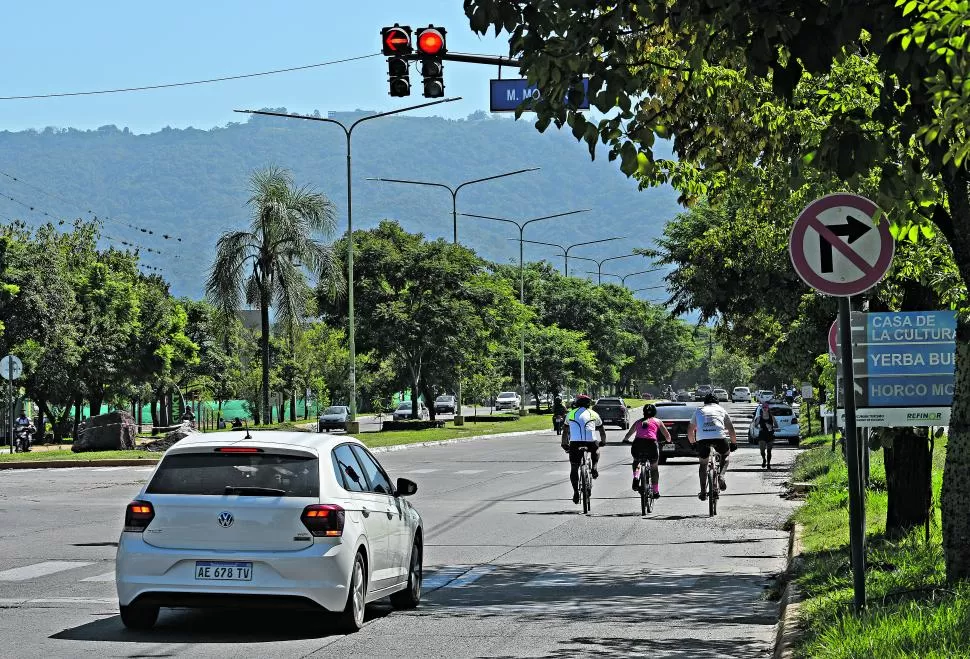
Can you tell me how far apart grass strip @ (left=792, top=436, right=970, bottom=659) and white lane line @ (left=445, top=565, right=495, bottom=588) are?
3.13 metres

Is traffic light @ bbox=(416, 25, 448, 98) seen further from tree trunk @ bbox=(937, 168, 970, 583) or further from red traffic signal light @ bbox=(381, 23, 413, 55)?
tree trunk @ bbox=(937, 168, 970, 583)

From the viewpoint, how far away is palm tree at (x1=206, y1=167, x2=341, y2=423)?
161 feet

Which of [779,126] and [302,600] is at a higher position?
[779,126]

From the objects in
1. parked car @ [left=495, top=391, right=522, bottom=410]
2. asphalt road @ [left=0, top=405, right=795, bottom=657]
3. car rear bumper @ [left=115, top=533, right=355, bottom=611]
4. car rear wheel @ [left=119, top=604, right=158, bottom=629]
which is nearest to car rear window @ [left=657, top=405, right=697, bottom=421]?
asphalt road @ [left=0, top=405, right=795, bottom=657]

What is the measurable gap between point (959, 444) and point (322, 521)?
14.8 ft

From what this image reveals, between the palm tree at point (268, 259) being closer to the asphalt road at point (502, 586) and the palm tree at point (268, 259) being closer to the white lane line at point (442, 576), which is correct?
the asphalt road at point (502, 586)

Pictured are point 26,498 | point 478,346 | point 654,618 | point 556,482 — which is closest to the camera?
point 654,618

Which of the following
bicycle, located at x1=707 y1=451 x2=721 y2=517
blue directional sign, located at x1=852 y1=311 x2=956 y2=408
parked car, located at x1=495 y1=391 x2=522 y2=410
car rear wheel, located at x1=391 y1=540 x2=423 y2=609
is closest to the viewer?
blue directional sign, located at x1=852 y1=311 x2=956 y2=408

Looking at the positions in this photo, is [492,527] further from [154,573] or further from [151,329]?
[151,329]

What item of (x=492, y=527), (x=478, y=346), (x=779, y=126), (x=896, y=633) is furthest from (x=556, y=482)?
(x=478, y=346)

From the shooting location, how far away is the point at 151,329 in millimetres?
68562

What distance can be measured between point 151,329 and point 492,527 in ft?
167

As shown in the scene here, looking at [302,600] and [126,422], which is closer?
[302,600]

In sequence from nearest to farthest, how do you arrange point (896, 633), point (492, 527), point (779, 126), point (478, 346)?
point (896, 633) → point (779, 126) → point (492, 527) → point (478, 346)
